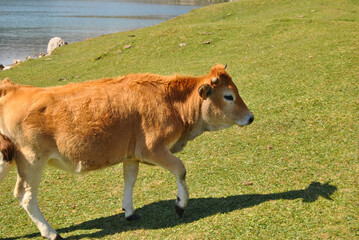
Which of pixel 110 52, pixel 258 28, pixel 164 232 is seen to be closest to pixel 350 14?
pixel 258 28

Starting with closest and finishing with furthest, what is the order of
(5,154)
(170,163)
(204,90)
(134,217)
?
(5,154) → (170,163) → (134,217) → (204,90)

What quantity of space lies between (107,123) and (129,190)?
1.39m

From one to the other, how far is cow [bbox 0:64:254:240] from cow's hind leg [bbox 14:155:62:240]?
0.01m

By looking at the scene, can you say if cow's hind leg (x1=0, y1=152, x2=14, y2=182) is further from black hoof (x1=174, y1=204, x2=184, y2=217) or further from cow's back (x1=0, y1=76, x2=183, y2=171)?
black hoof (x1=174, y1=204, x2=184, y2=217)

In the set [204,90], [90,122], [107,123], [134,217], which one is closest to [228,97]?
[204,90]

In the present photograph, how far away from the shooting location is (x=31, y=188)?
6.39 m

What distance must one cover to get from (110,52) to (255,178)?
18421 millimetres

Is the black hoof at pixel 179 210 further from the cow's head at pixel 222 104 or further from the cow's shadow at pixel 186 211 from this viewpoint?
the cow's head at pixel 222 104

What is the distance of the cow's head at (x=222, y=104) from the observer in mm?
7465

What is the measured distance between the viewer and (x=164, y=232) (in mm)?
6590

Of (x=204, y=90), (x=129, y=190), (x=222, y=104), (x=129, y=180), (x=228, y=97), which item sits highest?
(x=204, y=90)

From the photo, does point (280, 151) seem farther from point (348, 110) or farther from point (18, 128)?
point (18, 128)

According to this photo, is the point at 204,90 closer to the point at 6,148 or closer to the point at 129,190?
the point at 129,190

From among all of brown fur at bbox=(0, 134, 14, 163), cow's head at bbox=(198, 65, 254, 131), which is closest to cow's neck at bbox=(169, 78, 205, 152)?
cow's head at bbox=(198, 65, 254, 131)
